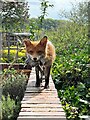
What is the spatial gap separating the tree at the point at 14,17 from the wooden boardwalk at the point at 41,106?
1.58 metres

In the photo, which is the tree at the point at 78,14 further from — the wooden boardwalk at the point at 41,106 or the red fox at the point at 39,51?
the wooden boardwalk at the point at 41,106

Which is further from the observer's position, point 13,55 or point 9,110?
point 13,55

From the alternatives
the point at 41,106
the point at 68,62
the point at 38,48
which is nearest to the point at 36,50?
the point at 38,48

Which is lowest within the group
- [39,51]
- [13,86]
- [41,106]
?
[13,86]

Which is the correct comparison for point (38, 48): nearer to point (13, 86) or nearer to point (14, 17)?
point (13, 86)

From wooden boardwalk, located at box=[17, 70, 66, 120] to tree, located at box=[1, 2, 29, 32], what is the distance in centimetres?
158

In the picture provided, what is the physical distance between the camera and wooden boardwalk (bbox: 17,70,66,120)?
120 cm

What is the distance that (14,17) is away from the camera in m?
3.44

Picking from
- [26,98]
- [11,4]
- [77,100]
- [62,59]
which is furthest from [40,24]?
[26,98]

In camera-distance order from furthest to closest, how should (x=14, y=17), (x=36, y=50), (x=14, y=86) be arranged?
(x=14, y=17), (x=14, y=86), (x=36, y=50)

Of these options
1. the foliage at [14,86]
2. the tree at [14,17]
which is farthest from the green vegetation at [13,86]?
the tree at [14,17]

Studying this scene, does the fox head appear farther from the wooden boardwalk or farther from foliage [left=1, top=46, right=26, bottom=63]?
foliage [left=1, top=46, right=26, bottom=63]

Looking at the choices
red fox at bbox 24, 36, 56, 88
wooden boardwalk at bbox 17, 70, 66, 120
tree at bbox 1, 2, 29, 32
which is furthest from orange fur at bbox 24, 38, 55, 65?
tree at bbox 1, 2, 29, 32

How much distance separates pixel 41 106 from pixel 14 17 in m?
2.18
